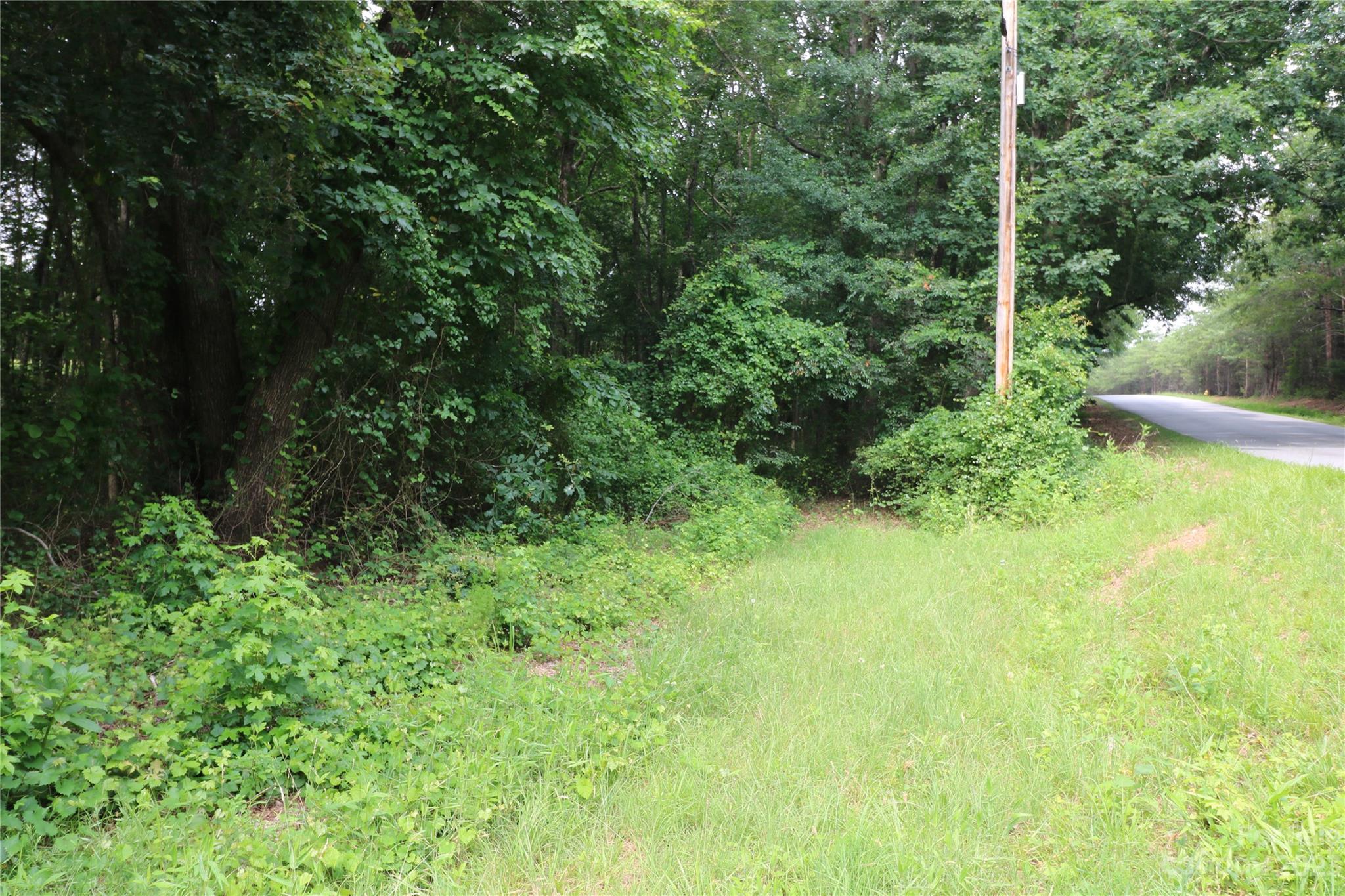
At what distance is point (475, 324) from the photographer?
7.85m

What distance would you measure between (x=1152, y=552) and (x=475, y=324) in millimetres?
6876

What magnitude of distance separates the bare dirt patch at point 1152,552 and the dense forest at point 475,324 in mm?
2247

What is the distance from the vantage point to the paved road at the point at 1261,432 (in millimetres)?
10516

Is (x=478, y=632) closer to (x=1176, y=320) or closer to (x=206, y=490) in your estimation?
(x=206, y=490)

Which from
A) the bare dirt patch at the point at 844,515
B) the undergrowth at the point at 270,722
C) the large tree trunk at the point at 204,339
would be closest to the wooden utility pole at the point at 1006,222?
the bare dirt patch at the point at 844,515

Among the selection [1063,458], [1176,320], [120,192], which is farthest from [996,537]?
[1176,320]

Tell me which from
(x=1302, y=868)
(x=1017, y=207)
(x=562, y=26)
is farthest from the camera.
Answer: (x=1017, y=207)

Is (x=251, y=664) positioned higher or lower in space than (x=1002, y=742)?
higher

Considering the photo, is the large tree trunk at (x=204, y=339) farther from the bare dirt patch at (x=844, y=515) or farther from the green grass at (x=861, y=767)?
the bare dirt patch at (x=844, y=515)

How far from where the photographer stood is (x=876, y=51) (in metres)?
15.3

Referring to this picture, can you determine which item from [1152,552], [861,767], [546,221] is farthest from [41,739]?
[1152,552]

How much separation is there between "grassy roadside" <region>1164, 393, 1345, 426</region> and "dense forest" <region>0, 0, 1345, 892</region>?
22.4ft

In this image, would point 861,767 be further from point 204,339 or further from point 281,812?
point 204,339

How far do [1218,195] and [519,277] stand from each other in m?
12.2
